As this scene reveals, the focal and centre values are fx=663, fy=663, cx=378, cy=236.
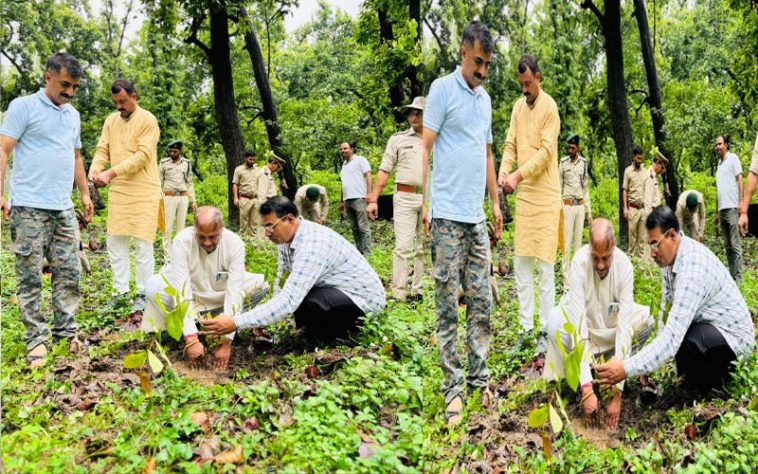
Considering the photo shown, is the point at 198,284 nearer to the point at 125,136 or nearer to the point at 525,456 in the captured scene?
the point at 125,136

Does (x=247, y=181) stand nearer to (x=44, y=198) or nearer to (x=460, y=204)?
(x=44, y=198)

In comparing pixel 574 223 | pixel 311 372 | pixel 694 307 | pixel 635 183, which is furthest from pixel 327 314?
pixel 635 183

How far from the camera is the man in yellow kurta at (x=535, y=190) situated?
558 centimetres

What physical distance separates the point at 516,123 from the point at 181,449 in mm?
3985

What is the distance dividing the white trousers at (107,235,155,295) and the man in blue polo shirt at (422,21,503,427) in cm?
342

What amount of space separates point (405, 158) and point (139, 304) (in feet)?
10.7

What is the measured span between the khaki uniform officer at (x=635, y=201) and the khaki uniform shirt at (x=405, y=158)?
608 cm

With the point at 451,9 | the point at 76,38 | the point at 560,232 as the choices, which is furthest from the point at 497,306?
the point at 76,38

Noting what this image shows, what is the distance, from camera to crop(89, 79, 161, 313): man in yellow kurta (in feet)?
21.4

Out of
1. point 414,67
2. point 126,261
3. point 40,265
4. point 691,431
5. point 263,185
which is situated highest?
point 414,67

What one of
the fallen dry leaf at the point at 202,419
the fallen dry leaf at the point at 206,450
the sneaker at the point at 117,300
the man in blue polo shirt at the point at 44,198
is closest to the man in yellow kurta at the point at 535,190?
the fallen dry leaf at the point at 202,419

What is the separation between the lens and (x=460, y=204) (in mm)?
4355

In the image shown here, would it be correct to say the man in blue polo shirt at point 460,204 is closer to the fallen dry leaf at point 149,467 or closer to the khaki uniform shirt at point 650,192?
the fallen dry leaf at point 149,467

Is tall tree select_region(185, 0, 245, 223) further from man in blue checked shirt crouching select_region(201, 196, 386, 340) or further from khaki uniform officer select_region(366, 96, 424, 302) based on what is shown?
man in blue checked shirt crouching select_region(201, 196, 386, 340)
